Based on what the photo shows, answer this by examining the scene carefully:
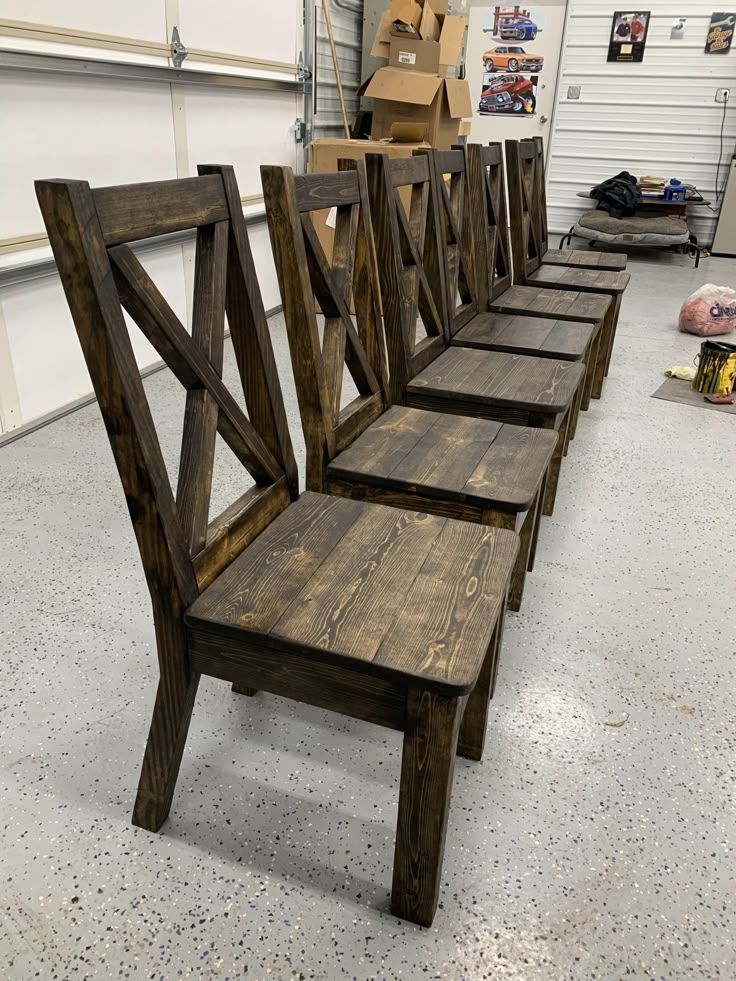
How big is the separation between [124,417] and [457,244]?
5.38 ft

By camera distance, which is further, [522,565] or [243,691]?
[522,565]

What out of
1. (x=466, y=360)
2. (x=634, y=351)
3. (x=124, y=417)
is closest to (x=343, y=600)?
(x=124, y=417)

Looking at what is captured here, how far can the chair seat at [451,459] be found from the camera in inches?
53.7

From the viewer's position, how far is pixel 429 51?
14.3 ft

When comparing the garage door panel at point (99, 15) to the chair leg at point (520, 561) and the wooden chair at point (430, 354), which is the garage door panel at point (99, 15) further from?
the chair leg at point (520, 561)

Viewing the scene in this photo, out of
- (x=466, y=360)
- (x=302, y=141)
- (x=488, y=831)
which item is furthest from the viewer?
(x=302, y=141)

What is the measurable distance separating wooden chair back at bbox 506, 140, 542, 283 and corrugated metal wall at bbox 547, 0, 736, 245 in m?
4.30

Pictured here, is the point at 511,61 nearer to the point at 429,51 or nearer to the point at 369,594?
the point at 429,51

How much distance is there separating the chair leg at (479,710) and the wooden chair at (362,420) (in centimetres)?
23

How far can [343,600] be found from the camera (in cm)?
103

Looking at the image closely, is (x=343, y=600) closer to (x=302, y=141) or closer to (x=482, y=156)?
(x=482, y=156)

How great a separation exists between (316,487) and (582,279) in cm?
214

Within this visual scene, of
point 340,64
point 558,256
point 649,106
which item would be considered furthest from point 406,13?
point 649,106

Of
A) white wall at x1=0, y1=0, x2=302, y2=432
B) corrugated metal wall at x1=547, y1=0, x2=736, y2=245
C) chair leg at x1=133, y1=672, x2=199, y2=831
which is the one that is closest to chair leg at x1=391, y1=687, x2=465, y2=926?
chair leg at x1=133, y1=672, x2=199, y2=831
